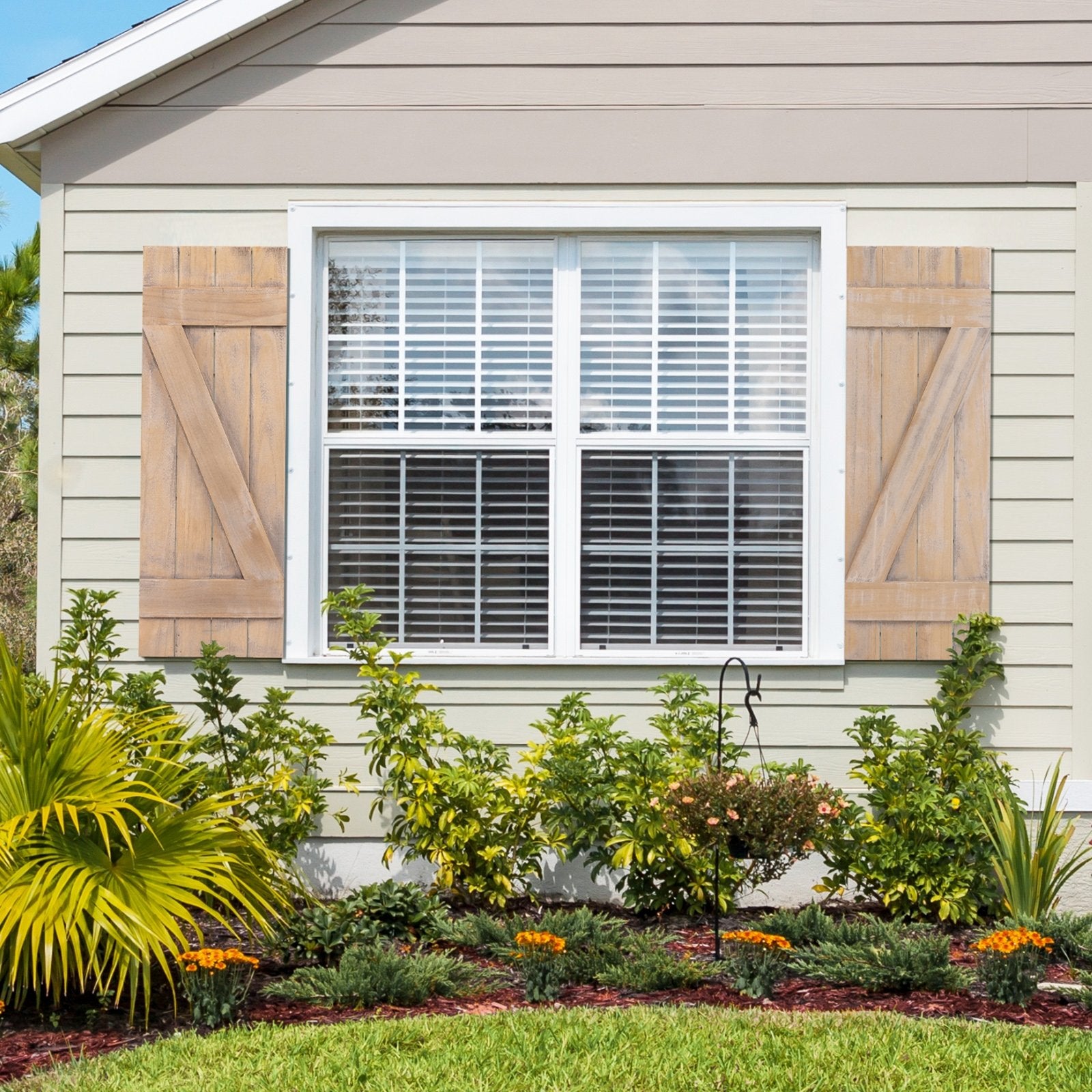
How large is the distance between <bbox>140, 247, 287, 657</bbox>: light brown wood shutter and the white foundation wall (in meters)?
0.11

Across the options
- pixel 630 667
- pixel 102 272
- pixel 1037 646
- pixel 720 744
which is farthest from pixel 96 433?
pixel 1037 646

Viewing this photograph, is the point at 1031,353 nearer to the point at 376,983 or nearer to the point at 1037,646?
the point at 1037,646

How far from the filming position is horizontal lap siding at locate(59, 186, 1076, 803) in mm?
4984

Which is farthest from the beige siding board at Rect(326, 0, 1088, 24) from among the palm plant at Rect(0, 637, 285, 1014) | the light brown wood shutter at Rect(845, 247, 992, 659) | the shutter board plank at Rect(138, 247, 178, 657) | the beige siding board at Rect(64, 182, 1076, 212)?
the palm plant at Rect(0, 637, 285, 1014)

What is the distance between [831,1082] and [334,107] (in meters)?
4.11

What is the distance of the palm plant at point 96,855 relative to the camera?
3.40 metres

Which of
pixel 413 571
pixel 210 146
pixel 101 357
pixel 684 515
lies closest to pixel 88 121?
pixel 210 146

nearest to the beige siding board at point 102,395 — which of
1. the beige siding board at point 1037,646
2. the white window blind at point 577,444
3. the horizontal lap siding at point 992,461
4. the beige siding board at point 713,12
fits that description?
the horizontal lap siding at point 992,461

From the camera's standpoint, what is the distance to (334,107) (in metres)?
5.05

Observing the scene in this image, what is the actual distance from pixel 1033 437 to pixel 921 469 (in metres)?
0.49

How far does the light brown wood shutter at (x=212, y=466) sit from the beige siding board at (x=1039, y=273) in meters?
2.99

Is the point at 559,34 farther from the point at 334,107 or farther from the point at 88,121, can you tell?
the point at 88,121

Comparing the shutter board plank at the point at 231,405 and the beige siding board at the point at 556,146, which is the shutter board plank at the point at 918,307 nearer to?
the beige siding board at the point at 556,146

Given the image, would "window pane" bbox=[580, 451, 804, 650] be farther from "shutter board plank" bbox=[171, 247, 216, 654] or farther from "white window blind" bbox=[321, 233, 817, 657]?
"shutter board plank" bbox=[171, 247, 216, 654]
